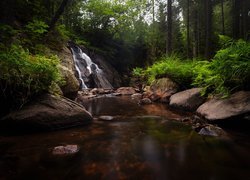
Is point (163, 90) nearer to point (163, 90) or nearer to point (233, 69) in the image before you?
point (163, 90)

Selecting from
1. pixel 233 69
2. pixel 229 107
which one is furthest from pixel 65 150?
pixel 233 69

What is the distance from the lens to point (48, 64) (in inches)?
215

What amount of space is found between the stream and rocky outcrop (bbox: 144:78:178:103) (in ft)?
16.3

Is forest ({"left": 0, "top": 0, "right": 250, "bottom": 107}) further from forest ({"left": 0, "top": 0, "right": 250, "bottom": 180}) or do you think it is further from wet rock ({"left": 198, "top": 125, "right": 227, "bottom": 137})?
wet rock ({"left": 198, "top": 125, "right": 227, "bottom": 137})

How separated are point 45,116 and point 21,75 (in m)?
1.16

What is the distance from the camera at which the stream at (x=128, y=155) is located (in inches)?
117

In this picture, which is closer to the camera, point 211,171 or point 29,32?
point 211,171

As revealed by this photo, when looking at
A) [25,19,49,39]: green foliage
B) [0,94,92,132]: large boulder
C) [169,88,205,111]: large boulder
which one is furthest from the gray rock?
[25,19,49,39]: green foliage

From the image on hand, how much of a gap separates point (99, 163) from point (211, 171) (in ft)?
5.47

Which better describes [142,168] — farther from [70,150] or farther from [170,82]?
[170,82]

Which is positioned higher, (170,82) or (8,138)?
(170,82)

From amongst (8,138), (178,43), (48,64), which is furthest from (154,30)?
(8,138)

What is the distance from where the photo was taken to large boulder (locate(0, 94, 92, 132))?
4798mm

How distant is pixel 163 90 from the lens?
10609mm
